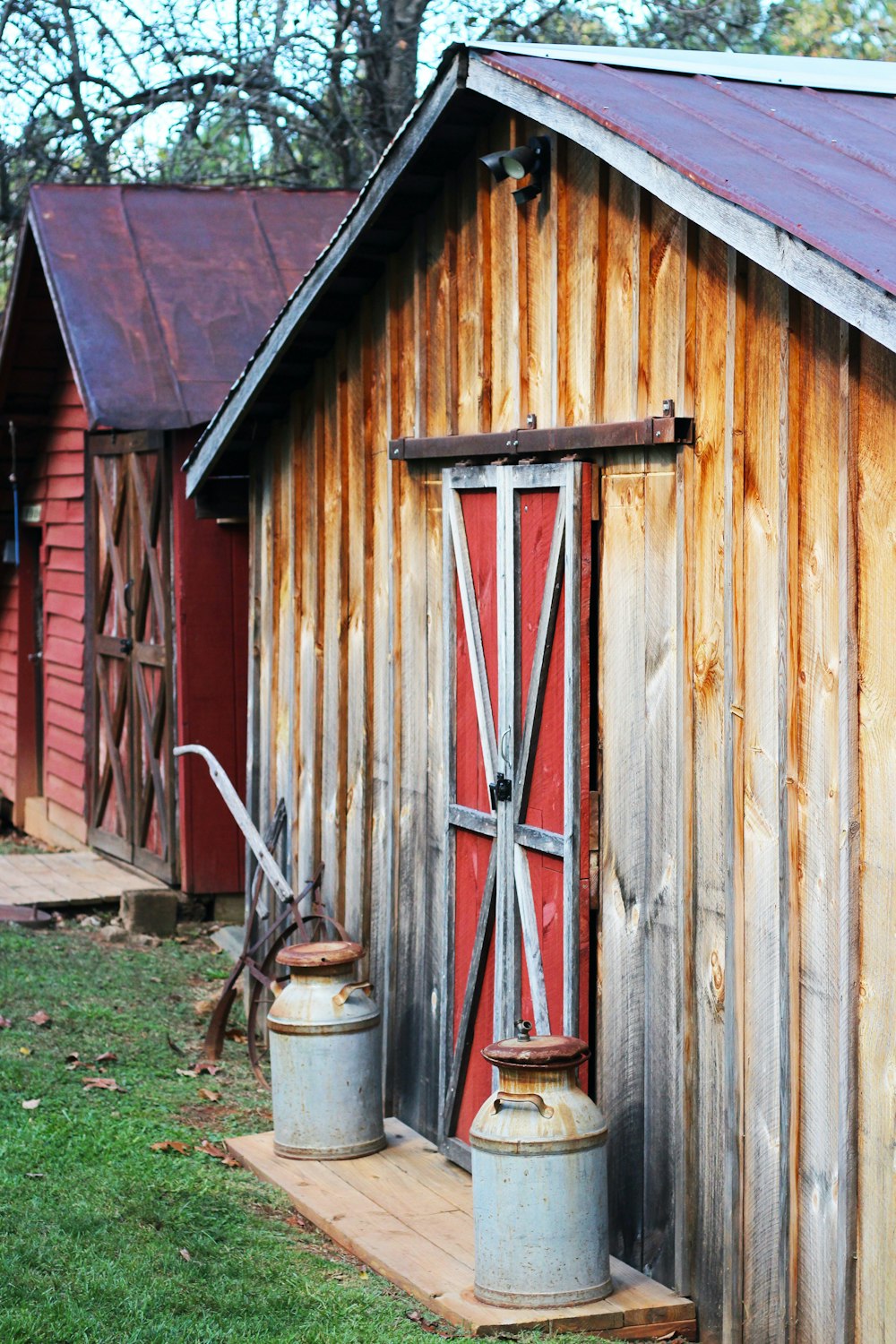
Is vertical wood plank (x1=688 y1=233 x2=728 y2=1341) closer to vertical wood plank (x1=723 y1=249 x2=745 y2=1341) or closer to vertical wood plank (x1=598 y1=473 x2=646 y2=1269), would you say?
vertical wood plank (x1=723 y1=249 x2=745 y2=1341)

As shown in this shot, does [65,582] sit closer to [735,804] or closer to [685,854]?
[685,854]

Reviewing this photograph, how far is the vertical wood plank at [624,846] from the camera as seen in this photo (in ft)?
18.8

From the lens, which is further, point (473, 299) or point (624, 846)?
point (473, 299)

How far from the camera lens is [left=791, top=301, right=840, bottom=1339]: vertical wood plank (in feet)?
15.6

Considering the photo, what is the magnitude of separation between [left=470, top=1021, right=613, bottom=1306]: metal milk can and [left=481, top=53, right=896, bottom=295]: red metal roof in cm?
248

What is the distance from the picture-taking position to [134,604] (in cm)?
1238

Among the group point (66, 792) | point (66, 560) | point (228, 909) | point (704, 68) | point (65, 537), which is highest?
point (704, 68)

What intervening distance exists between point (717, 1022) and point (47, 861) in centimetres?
873

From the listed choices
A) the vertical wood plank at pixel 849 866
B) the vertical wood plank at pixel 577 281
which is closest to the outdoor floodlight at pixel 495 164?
the vertical wood plank at pixel 577 281

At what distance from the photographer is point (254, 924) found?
29.6 feet

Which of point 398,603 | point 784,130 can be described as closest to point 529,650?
point 398,603

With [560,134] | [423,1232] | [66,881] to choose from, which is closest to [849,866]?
[423,1232]

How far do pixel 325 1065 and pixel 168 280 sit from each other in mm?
6541

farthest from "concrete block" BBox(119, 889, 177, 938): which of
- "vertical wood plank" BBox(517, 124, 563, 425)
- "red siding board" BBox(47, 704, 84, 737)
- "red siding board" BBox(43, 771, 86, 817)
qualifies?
"vertical wood plank" BBox(517, 124, 563, 425)
